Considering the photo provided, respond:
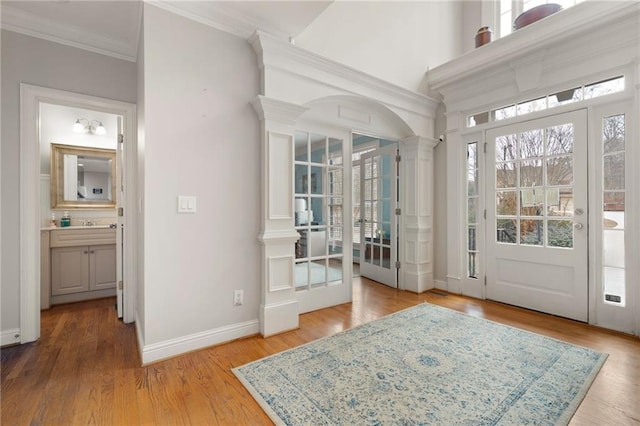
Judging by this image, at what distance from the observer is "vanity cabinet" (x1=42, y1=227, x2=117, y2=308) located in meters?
3.32

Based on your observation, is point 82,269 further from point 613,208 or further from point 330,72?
point 613,208

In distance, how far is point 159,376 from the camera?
1.91 metres

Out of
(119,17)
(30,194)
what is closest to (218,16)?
(119,17)

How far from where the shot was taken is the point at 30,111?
93.7 inches

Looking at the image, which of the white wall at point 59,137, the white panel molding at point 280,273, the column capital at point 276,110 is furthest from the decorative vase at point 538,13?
the white wall at point 59,137

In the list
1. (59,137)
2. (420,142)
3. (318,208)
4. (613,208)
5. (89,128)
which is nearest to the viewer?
(613,208)

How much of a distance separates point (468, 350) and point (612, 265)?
170 centimetres

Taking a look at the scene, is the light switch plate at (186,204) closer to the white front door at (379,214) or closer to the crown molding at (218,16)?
the crown molding at (218,16)

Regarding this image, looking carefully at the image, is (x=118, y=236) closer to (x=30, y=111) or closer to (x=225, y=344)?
(x=30, y=111)

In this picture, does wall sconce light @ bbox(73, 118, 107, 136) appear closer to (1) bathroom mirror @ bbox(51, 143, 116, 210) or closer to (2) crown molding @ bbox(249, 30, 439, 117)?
(1) bathroom mirror @ bbox(51, 143, 116, 210)

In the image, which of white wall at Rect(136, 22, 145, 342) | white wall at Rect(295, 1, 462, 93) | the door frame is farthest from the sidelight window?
the door frame

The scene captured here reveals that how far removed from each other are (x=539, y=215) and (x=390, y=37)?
8.71 feet

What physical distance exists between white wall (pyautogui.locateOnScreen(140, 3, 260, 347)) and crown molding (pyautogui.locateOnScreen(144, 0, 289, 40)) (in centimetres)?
4

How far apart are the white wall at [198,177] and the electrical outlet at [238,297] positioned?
36mm
